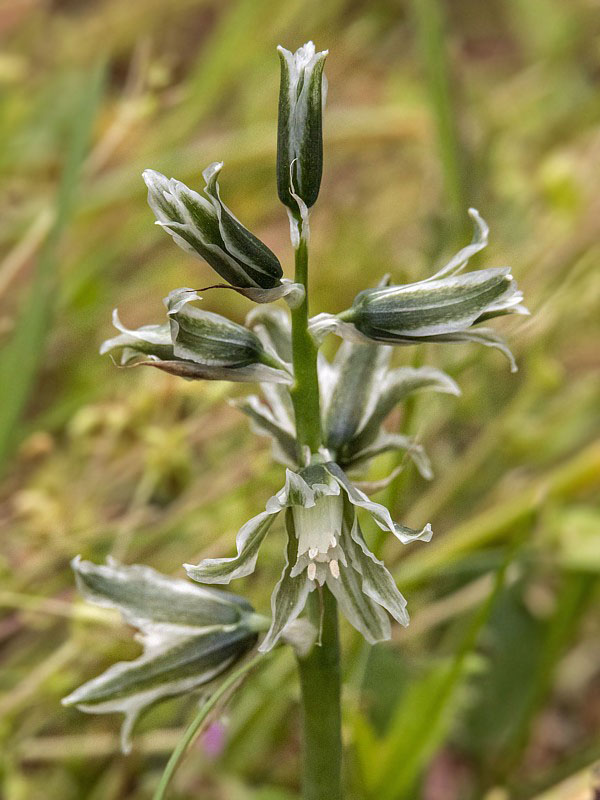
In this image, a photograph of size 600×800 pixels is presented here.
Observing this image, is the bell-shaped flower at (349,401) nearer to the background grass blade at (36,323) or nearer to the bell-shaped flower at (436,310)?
the bell-shaped flower at (436,310)

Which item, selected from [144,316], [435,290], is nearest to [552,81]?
[144,316]

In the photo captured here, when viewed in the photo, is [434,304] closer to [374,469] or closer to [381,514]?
[381,514]

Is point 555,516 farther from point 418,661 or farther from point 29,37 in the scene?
point 29,37

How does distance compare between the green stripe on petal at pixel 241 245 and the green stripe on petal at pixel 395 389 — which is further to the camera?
the green stripe on petal at pixel 395 389

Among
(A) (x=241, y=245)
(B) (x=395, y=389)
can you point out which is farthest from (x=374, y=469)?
(A) (x=241, y=245)

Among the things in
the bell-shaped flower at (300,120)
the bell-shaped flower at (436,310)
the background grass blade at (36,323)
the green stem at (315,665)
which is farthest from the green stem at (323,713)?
the background grass blade at (36,323)

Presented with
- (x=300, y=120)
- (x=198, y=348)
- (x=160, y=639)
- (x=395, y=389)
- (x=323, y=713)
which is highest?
(x=300, y=120)
